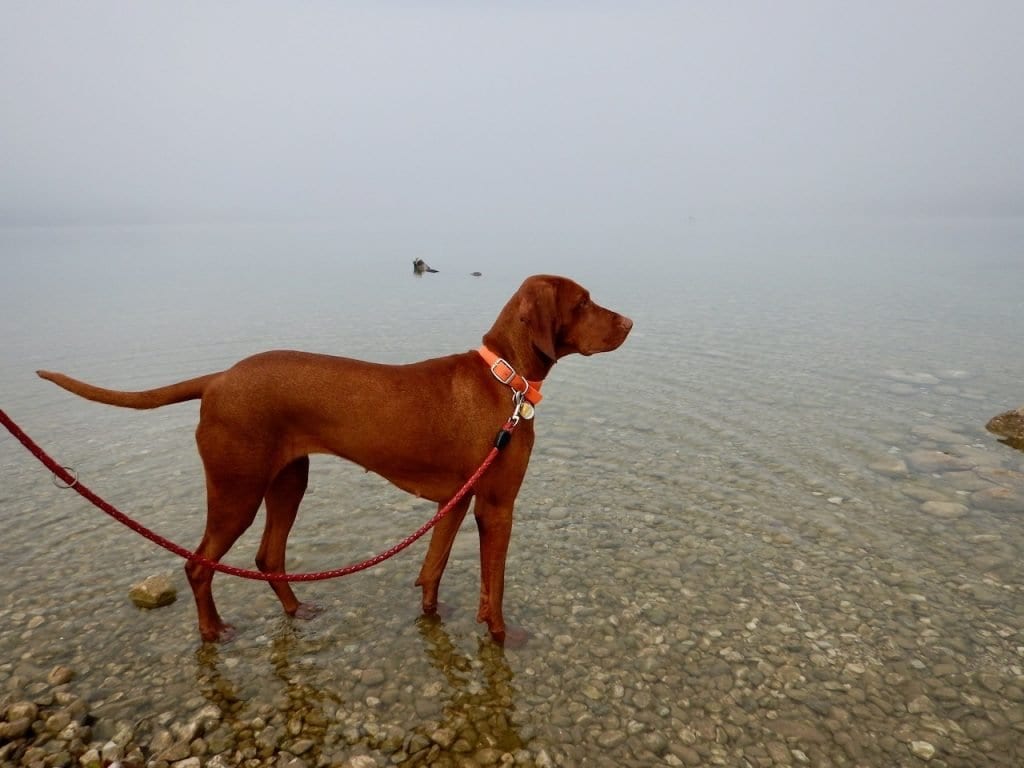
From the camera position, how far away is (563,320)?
5.13 meters

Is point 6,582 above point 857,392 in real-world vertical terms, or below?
below

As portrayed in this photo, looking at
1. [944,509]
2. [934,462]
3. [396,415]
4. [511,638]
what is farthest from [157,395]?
[934,462]

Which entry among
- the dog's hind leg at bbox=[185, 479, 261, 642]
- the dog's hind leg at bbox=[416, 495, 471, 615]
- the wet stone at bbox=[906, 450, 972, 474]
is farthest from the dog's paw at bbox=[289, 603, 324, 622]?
the wet stone at bbox=[906, 450, 972, 474]

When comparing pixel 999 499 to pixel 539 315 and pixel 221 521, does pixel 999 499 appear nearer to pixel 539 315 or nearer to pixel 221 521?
pixel 539 315

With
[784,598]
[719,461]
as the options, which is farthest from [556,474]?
[784,598]

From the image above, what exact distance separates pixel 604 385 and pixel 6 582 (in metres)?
9.77

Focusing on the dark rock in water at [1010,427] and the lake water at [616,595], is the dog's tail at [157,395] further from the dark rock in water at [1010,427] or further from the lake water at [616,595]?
the dark rock in water at [1010,427]

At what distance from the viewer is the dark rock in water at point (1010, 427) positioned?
964 centimetres

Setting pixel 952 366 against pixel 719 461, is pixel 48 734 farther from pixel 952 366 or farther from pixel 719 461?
pixel 952 366

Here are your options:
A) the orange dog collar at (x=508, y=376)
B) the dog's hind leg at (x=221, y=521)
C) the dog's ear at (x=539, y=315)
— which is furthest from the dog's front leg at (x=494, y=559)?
the dog's hind leg at (x=221, y=521)

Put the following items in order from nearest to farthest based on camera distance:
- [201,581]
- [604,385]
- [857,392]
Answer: [201,581], [857,392], [604,385]

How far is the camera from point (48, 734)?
14.3ft

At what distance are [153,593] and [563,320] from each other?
13.7 ft

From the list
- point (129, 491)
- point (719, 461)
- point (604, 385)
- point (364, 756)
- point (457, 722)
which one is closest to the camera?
point (364, 756)
